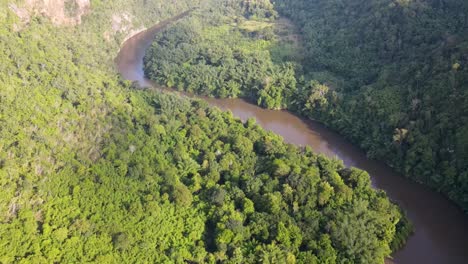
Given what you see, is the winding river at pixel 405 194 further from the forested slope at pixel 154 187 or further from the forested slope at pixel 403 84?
the forested slope at pixel 154 187

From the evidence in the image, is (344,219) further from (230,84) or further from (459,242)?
(230,84)

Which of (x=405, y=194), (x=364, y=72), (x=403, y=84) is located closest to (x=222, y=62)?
(x=364, y=72)

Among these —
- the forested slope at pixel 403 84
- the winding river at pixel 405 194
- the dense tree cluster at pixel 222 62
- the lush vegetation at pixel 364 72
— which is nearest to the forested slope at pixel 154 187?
the winding river at pixel 405 194


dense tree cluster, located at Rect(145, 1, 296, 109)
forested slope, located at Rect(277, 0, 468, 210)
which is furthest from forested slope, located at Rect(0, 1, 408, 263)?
dense tree cluster, located at Rect(145, 1, 296, 109)

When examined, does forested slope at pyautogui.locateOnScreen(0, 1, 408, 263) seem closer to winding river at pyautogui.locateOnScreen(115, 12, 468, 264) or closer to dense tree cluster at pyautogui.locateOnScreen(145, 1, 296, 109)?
winding river at pyautogui.locateOnScreen(115, 12, 468, 264)

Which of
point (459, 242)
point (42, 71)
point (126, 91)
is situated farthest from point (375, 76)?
point (42, 71)

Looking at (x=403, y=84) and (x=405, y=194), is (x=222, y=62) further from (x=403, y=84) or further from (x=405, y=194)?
(x=405, y=194)

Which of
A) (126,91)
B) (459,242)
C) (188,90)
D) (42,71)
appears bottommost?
(459,242)
